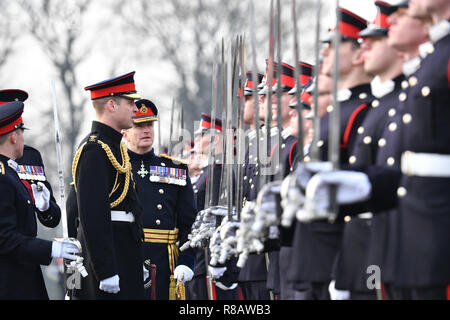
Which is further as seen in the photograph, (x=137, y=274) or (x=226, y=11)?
(x=226, y=11)

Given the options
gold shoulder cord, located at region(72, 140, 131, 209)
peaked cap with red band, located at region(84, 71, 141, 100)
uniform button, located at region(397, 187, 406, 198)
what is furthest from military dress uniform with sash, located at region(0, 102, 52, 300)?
uniform button, located at region(397, 187, 406, 198)

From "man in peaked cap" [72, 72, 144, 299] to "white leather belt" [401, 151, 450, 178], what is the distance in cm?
282

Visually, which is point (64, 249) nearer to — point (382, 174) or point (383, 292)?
point (383, 292)

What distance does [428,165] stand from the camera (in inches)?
160

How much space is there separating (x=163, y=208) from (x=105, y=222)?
1960 mm

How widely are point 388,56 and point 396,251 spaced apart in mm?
1274

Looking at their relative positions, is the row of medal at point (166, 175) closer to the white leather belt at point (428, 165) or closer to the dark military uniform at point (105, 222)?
the dark military uniform at point (105, 222)

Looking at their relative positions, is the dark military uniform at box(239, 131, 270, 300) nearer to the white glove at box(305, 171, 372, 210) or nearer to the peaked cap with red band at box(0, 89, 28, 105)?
the peaked cap with red band at box(0, 89, 28, 105)

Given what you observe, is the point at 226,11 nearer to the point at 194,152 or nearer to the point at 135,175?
the point at 194,152

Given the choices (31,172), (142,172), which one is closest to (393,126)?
(142,172)

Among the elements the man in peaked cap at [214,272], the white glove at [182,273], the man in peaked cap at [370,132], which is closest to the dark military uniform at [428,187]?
the man in peaked cap at [370,132]

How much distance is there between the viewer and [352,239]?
16.0 ft

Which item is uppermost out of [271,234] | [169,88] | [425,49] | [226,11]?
[226,11]

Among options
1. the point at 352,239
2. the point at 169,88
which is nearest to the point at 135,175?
the point at 352,239
